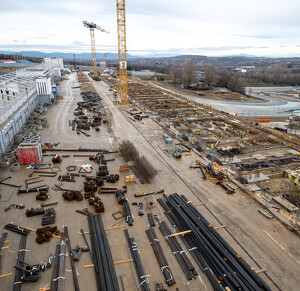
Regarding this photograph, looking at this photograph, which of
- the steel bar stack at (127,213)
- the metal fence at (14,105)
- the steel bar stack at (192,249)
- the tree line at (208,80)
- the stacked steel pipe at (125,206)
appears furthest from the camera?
the tree line at (208,80)

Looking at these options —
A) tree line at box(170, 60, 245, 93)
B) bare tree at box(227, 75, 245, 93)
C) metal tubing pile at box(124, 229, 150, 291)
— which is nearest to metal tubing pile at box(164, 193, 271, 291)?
metal tubing pile at box(124, 229, 150, 291)

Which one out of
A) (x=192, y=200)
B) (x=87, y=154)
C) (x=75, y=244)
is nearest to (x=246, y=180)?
(x=192, y=200)

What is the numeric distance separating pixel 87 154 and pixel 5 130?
7.44 meters

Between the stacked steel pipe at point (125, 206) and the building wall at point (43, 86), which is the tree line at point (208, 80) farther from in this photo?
the stacked steel pipe at point (125, 206)

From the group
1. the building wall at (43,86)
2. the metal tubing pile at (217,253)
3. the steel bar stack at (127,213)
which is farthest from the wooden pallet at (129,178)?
the building wall at (43,86)

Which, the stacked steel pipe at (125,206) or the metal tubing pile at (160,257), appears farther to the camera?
the stacked steel pipe at (125,206)

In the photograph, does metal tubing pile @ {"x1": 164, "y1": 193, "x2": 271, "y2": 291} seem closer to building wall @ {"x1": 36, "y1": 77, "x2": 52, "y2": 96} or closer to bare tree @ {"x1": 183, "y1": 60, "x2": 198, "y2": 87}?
building wall @ {"x1": 36, "y1": 77, "x2": 52, "y2": 96}

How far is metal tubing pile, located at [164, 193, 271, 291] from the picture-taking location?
8484 millimetres

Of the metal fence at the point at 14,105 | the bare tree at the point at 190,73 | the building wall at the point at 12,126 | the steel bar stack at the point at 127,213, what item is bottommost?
the steel bar stack at the point at 127,213

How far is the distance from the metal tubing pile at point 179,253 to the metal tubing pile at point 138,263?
163 centimetres

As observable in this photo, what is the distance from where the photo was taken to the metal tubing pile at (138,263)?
27.5 ft

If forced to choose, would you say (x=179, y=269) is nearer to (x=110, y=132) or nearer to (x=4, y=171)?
(x=4, y=171)

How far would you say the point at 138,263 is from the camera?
9250mm

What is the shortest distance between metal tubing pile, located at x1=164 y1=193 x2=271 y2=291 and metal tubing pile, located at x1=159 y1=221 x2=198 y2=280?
828 millimetres
